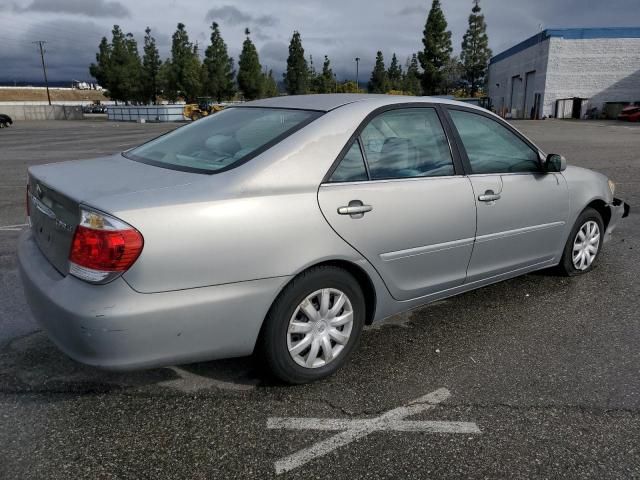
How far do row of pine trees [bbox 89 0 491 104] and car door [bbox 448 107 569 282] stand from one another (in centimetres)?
6281

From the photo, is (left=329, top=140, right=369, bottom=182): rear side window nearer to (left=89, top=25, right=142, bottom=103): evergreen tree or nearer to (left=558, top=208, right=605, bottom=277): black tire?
(left=558, top=208, right=605, bottom=277): black tire

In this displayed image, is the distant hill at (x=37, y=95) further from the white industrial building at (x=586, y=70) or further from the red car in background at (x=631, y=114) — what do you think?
the red car in background at (x=631, y=114)

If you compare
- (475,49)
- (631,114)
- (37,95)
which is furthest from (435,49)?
(37,95)

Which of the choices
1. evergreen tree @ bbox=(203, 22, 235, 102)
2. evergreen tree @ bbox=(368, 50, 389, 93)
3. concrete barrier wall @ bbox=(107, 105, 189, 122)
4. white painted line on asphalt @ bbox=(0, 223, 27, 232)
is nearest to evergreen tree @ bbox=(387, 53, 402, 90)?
evergreen tree @ bbox=(368, 50, 389, 93)

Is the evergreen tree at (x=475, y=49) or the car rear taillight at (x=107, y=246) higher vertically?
the evergreen tree at (x=475, y=49)

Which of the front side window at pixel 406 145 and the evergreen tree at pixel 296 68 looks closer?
the front side window at pixel 406 145

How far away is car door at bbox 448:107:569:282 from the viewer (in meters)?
3.60

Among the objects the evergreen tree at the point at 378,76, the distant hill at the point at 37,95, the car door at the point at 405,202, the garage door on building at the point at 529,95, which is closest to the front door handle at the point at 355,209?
the car door at the point at 405,202

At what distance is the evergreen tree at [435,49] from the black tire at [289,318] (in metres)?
64.1

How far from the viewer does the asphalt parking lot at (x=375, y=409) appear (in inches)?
92.0

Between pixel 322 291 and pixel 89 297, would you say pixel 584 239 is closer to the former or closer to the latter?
pixel 322 291

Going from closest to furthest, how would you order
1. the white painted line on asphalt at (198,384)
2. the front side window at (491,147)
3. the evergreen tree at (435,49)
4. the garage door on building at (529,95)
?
the white painted line on asphalt at (198,384) < the front side window at (491,147) < the garage door on building at (529,95) < the evergreen tree at (435,49)

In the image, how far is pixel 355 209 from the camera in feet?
9.46

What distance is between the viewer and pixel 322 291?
284 cm
